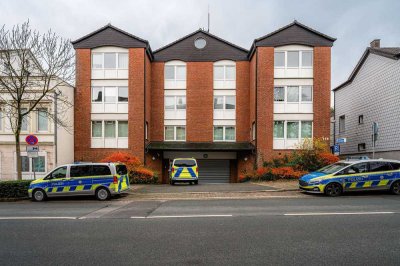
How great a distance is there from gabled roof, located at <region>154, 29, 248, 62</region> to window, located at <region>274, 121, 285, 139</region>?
6297 millimetres

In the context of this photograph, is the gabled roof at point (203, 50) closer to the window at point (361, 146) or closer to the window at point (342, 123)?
the window at point (361, 146)

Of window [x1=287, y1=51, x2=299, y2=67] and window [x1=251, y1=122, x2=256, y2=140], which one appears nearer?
window [x1=287, y1=51, x2=299, y2=67]

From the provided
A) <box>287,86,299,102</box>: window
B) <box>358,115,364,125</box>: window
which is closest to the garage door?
<box>287,86,299,102</box>: window

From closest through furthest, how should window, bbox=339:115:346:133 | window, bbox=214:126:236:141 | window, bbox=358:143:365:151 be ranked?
1. window, bbox=214:126:236:141
2. window, bbox=358:143:365:151
3. window, bbox=339:115:346:133

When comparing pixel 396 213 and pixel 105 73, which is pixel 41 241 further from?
pixel 105 73

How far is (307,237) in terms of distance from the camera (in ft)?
22.4

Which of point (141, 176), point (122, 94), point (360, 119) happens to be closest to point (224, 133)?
point (141, 176)

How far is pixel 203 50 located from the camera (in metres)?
27.1

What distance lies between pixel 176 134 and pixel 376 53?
54.9 ft

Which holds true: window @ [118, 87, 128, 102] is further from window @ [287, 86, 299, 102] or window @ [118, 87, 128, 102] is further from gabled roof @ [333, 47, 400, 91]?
gabled roof @ [333, 47, 400, 91]

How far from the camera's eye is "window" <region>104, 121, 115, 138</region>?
25.3 meters

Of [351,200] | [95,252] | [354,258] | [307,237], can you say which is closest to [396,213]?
[351,200]

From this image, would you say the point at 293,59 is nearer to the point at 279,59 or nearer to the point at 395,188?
the point at 279,59

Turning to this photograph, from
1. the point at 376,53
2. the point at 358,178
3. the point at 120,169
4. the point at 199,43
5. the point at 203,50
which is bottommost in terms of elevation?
the point at 358,178
